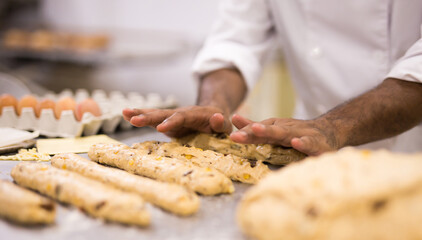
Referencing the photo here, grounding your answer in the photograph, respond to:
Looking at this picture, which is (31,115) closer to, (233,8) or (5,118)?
(5,118)

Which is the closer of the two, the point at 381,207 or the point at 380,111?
the point at 381,207

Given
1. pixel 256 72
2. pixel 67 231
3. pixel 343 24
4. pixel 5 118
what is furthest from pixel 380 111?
pixel 5 118

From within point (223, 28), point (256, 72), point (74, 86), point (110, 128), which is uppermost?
point (223, 28)

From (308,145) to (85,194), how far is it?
1.87 ft

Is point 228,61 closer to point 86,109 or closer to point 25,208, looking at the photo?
point 86,109

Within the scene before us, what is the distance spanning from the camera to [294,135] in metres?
1.04

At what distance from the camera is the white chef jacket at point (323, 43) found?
1589 millimetres

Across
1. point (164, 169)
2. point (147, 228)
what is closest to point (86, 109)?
point (164, 169)

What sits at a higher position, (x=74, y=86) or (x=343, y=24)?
(x=343, y=24)

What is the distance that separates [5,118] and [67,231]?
3.38ft

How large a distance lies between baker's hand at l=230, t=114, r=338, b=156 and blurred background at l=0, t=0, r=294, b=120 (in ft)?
A: 6.99

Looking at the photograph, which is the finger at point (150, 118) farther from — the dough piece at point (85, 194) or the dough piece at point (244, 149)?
the dough piece at point (85, 194)

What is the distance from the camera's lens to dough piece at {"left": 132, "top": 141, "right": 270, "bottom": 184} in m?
1.06

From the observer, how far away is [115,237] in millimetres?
763
